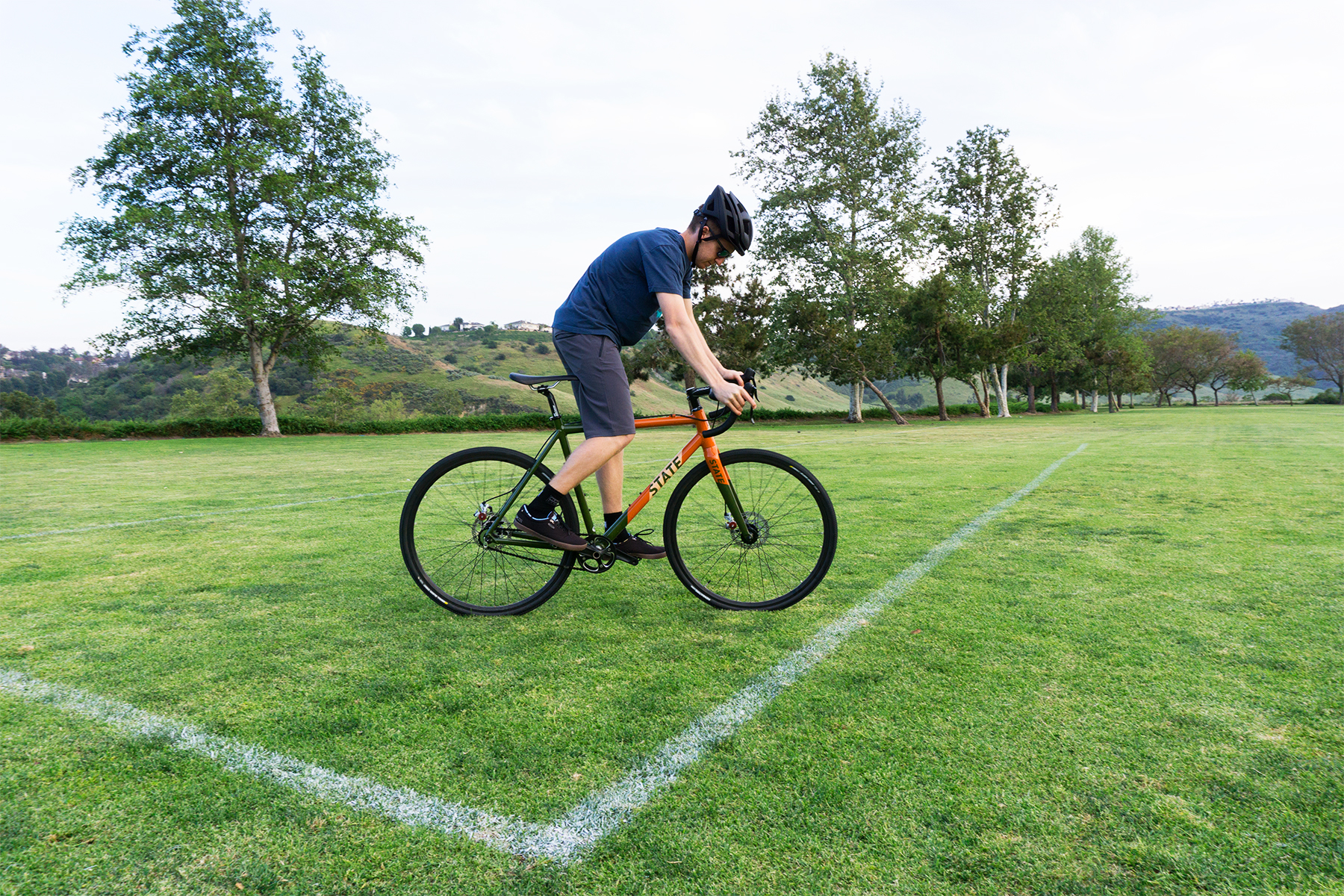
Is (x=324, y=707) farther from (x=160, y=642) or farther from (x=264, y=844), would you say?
(x=160, y=642)

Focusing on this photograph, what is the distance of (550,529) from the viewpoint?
338cm

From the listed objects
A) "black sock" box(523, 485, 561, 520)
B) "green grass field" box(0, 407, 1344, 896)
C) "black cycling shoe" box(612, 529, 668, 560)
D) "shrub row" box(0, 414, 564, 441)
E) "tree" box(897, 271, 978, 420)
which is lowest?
"green grass field" box(0, 407, 1344, 896)

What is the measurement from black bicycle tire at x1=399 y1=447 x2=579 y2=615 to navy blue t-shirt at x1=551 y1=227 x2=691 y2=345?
2.45 ft

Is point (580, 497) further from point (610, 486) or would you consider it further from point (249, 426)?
point (249, 426)

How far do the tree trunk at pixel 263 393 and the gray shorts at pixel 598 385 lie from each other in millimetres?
30730

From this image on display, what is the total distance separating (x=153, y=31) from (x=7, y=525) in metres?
32.4

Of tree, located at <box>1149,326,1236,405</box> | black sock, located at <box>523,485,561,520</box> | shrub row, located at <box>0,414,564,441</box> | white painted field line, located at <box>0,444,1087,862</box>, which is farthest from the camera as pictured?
tree, located at <box>1149,326,1236,405</box>

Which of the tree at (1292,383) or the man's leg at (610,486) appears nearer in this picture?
the man's leg at (610,486)

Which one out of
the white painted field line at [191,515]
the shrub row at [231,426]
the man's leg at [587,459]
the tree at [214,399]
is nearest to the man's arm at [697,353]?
the man's leg at [587,459]

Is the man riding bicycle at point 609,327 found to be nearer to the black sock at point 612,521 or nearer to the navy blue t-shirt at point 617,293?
the navy blue t-shirt at point 617,293

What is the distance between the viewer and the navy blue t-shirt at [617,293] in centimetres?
334

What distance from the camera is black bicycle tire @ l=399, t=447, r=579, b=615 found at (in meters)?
3.49

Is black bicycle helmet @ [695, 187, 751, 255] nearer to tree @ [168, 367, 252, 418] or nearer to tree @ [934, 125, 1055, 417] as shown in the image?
tree @ [934, 125, 1055, 417]

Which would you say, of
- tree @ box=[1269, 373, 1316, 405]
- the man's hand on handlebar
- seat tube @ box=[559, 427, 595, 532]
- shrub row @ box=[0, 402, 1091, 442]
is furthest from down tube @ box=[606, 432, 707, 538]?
tree @ box=[1269, 373, 1316, 405]
